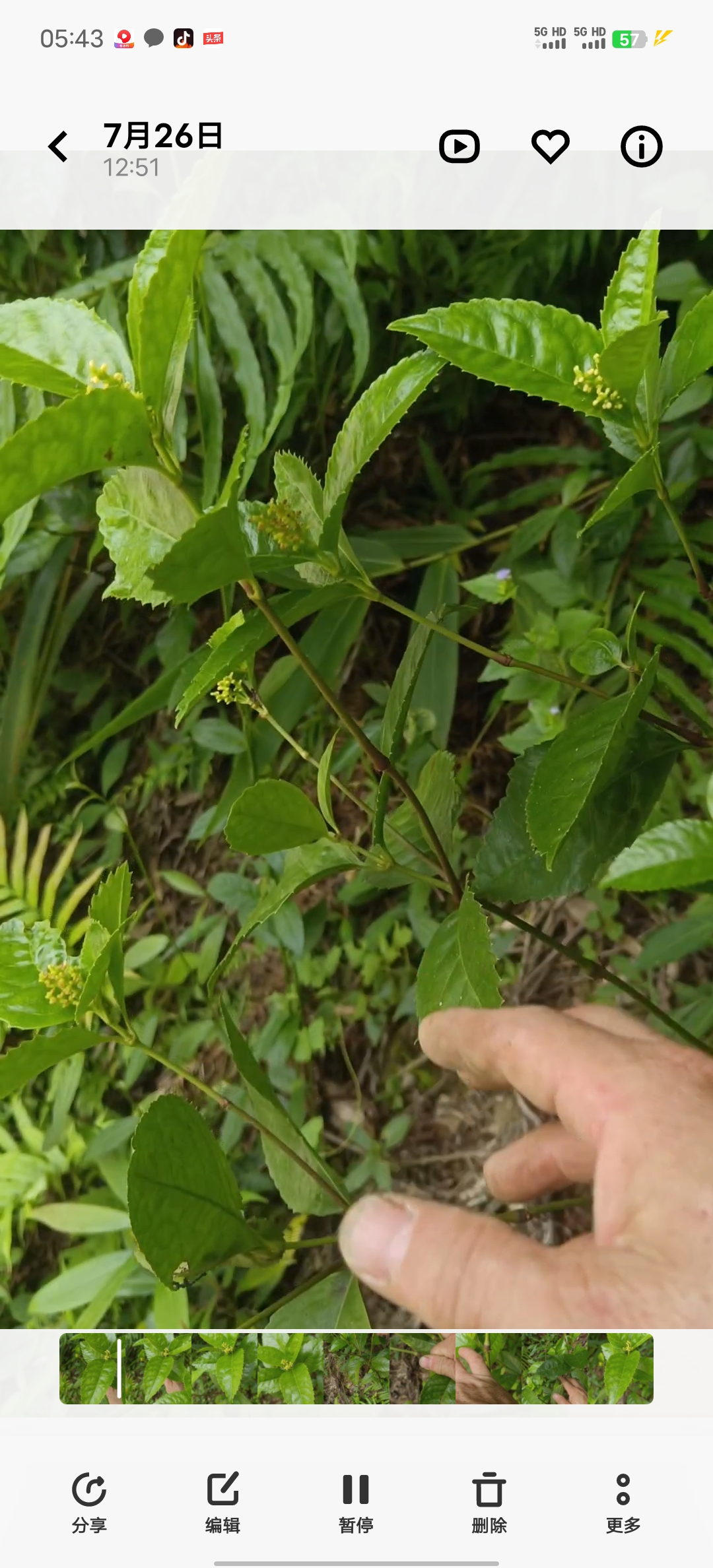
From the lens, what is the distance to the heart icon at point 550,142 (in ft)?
2.15

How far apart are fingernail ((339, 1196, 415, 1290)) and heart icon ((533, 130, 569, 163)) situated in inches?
25.2

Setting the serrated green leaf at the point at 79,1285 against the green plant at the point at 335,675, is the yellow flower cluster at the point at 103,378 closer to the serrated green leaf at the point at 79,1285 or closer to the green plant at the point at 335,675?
the green plant at the point at 335,675

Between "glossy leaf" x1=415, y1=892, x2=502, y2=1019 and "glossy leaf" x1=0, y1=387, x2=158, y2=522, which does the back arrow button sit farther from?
"glossy leaf" x1=415, y1=892, x2=502, y2=1019

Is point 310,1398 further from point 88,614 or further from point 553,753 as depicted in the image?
point 88,614

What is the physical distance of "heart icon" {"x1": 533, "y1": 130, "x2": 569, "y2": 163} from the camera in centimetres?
65

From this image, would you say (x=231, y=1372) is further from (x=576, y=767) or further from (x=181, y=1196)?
(x=576, y=767)

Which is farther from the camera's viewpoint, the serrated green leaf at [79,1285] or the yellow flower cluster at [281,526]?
the serrated green leaf at [79,1285]

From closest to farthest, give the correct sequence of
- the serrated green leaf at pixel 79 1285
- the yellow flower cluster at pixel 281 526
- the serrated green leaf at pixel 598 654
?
the yellow flower cluster at pixel 281 526
the serrated green leaf at pixel 598 654
the serrated green leaf at pixel 79 1285

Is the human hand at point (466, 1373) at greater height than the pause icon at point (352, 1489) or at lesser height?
greater

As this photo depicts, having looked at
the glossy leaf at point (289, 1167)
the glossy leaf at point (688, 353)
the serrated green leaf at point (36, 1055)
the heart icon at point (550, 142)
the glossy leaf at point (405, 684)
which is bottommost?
the glossy leaf at point (289, 1167)

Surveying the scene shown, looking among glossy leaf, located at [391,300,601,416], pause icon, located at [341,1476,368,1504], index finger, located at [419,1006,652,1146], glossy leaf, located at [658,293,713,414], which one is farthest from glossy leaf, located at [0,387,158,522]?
pause icon, located at [341,1476,368,1504]

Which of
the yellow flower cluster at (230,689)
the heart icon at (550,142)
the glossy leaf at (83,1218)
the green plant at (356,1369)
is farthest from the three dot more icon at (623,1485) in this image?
the heart icon at (550,142)

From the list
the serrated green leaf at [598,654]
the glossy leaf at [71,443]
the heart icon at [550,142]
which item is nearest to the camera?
the glossy leaf at [71,443]

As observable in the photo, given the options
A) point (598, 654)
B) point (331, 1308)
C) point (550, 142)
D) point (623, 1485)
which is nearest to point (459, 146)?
point (550, 142)
